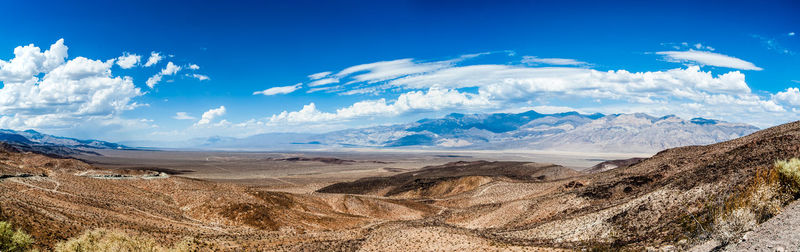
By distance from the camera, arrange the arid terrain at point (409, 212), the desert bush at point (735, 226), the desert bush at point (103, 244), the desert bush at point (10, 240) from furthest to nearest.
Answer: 1. the arid terrain at point (409, 212)
2. the desert bush at point (103, 244)
3. the desert bush at point (10, 240)
4. the desert bush at point (735, 226)

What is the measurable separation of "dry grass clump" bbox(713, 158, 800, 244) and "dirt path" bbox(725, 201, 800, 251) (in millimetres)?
447

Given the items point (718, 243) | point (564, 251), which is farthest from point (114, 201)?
point (718, 243)

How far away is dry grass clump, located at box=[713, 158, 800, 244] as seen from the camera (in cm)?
1481

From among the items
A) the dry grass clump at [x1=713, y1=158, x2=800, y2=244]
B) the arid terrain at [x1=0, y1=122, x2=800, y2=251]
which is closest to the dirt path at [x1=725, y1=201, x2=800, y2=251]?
the dry grass clump at [x1=713, y1=158, x2=800, y2=244]

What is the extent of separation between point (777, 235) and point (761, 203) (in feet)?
11.0

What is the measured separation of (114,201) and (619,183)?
139 feet

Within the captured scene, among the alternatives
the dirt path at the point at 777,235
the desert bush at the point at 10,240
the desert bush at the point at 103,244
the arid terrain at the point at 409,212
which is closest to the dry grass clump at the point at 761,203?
the dirt path at the point at 777,235

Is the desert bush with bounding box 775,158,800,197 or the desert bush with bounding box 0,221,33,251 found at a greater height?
the desert bush with bounding box 775,158,800,197

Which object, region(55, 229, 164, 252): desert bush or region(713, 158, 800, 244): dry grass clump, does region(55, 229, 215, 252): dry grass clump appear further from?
region(713, 158, 800, 244): dry grass clump

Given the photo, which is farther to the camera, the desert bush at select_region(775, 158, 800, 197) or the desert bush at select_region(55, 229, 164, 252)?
the desert bush at select_region(55, 229, 164, 252)

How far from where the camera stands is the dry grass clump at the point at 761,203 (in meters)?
14.8

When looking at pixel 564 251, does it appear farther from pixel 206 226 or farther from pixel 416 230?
pixel 206 226

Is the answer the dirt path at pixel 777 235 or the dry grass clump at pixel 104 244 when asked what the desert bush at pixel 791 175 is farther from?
the dry grass clump at pixel 104 244

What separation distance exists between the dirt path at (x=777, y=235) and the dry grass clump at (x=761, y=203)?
447 mm
